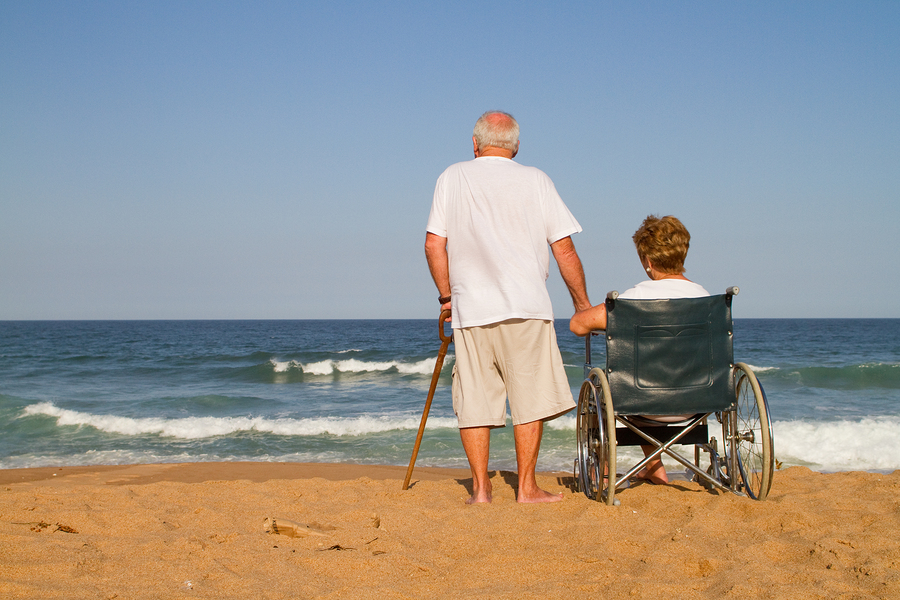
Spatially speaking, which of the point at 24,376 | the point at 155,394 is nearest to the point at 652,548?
the point at 155,394

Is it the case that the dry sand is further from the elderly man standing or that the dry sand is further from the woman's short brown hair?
the woman's short brown hair

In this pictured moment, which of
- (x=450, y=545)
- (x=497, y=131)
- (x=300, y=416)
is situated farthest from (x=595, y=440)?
(x=300, y=416)

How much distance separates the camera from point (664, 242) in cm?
299

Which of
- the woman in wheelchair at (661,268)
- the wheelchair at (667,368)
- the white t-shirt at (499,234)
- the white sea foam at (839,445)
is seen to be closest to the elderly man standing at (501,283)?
the white t-shirt at (499,234)

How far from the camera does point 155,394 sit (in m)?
12.1

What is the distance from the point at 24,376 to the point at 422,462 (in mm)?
14391

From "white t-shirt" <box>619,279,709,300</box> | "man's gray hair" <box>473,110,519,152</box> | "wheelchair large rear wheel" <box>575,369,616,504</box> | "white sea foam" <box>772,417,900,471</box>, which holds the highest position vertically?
"man's gray hair" <box>473,110,519,152</box>

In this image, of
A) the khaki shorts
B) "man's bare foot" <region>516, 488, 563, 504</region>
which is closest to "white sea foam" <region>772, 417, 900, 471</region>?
"man's bare foot" <region>516, 488, 563, 504</region>

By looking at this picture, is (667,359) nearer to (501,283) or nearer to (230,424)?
(501,283)

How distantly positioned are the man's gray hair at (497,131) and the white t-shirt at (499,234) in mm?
114

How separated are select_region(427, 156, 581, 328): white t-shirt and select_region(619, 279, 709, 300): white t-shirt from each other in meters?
0.40

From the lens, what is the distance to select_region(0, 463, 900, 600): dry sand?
6.07 feet

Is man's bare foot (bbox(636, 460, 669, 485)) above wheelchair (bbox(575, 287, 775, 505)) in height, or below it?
below

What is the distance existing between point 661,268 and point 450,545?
1.64 meters
